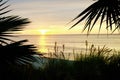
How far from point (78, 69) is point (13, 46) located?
3412 mm

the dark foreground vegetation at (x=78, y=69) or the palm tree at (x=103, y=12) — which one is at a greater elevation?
the palm tree at (x=103, y=12)

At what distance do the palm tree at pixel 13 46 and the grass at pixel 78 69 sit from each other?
1579 mm

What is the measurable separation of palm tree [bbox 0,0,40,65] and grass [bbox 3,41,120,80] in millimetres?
1579

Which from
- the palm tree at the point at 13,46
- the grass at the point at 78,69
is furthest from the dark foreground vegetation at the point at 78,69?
the palm tree at the point at 13,46

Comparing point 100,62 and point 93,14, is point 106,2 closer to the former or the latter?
point 93,14

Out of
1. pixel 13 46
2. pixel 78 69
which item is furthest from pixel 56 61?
pixel 13 46

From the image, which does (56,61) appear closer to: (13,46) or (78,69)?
(78,69)

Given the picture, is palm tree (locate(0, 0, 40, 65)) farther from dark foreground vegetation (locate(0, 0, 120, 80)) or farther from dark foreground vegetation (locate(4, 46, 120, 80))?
dark foreground vegetation (locate(4, 46, 120, 80))

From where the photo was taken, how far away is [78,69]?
8781 millimetres

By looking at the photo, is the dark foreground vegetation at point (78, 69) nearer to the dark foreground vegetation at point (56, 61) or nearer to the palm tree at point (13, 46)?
the dark foreground vegetation at point (56, 61)

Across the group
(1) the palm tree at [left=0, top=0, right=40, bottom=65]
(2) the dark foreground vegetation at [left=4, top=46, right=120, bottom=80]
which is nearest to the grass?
(2) the dark foreground vegetation at [left=4, top=46, right=120, bottom=80]

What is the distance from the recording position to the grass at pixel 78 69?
7.87 m

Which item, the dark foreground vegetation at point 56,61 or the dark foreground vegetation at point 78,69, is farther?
the dark foreground vegetation at point 78,69

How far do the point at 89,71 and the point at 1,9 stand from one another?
3.00m
